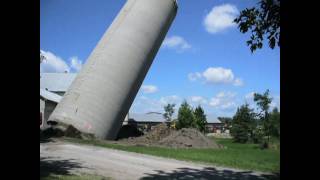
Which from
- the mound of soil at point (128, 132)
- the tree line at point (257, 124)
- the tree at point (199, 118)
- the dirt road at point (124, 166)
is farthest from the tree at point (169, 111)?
the dirt road at point (124, 166)

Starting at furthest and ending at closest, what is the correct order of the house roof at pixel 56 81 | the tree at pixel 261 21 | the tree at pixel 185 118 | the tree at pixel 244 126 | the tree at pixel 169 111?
the tree at pixel 169 111, the house roof at pixel 56 81, the tree at pixel 185 118, the tree at pixel 244 126, the tree at pixel 261 21

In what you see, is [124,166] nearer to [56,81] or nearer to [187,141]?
[187,141]

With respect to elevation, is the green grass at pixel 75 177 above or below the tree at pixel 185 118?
below

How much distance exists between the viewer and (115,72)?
883 inches

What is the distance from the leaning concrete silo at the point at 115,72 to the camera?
21.7 metres

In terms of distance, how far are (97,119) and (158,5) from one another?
7.86 meters

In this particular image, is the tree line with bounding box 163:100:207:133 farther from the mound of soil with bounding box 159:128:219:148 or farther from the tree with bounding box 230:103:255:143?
the mound of soil with bounding box 159:128:219:148

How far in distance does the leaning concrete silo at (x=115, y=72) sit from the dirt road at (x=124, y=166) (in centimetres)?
475

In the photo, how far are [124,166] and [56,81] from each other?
5885 cm

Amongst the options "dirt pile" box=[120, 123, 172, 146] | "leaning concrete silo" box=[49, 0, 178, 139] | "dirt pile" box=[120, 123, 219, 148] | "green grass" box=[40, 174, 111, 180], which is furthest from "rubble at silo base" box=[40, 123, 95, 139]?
"green grass" box=[40, 174, 111, 180]

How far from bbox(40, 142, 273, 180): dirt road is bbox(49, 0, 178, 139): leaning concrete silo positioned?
475 cm

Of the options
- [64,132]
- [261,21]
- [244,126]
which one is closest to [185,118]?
[244,126]

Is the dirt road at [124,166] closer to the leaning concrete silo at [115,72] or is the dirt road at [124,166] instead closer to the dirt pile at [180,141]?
the leaning concrete silo at [115,72]
